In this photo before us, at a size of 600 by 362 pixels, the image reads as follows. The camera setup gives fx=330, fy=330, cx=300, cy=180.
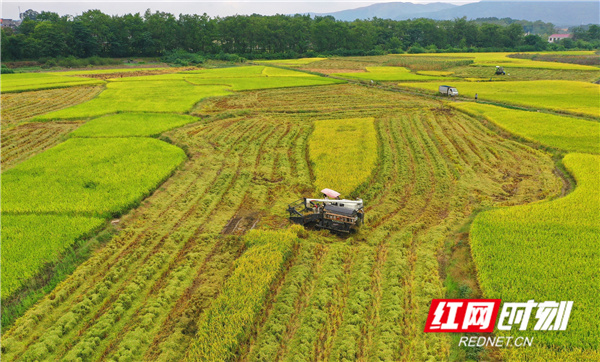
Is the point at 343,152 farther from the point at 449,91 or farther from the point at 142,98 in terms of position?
the point at 142,98

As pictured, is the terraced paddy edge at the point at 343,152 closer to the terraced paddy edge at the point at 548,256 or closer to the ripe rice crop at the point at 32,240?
the terraced paddy edge at the point at 548,256

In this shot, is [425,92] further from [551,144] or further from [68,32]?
[68,32]

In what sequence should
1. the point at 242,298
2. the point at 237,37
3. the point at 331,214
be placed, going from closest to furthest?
the point at 242,298 < the point at 331,214 < the point at 237,37

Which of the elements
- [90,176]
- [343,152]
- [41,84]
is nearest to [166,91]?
[41,84]

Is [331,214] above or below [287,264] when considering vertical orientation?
above

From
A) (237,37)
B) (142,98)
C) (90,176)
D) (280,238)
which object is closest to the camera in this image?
(280,238)

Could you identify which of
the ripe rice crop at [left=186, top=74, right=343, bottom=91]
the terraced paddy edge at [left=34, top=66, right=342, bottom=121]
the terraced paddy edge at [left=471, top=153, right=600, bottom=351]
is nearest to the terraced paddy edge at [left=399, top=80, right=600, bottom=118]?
the ripe rice crop at [left=186, top=74, right=343, bottom=91]

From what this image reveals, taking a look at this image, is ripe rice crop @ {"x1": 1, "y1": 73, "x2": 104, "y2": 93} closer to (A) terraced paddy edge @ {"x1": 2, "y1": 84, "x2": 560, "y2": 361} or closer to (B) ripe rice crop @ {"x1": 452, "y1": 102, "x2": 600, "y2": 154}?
(A) terraced paddy edge @ {"x1": 2, "y1": 84, "x2": 560, "y2": 361}

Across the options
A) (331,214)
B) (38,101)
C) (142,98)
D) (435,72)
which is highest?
(435,72)
